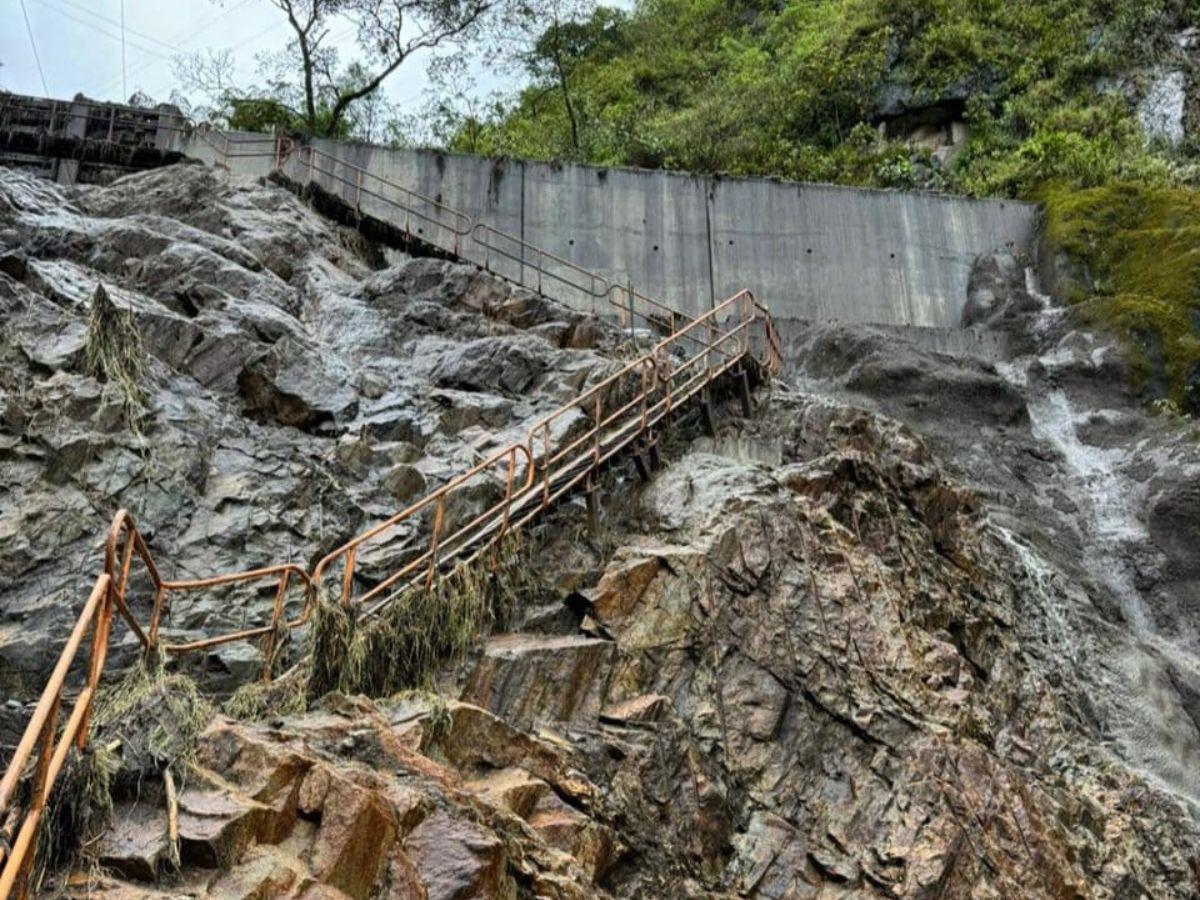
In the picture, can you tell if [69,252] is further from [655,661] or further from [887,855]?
[887,855]

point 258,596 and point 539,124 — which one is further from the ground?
point 539,124

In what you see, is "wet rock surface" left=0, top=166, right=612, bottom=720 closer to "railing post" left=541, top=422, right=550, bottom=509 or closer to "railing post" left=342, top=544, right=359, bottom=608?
"railing post" left=342, top=544, right=359, bottom=608

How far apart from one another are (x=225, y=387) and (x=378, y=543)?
110 inches

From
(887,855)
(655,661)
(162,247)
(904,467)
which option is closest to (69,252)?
(162,247)

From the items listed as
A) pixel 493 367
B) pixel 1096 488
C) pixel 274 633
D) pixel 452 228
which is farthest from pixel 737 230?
pixel 274 633

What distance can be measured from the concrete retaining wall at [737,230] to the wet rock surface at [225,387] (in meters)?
3.86

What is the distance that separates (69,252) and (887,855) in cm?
1052

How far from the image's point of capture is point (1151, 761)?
1079 centimetres

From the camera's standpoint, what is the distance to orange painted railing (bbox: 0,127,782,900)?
4.21 m

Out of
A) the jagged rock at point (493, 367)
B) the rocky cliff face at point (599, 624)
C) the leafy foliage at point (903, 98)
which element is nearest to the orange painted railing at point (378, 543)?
the rocky cliff face at point (599, 624)

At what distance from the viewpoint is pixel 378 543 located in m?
9.50

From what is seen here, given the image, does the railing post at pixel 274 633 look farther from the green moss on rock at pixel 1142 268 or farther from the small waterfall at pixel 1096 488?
the green moss on rock at pixel 1142 268

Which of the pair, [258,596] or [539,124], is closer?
[258,596]

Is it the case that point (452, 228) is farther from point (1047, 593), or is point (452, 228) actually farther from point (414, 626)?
point (414, 626)
